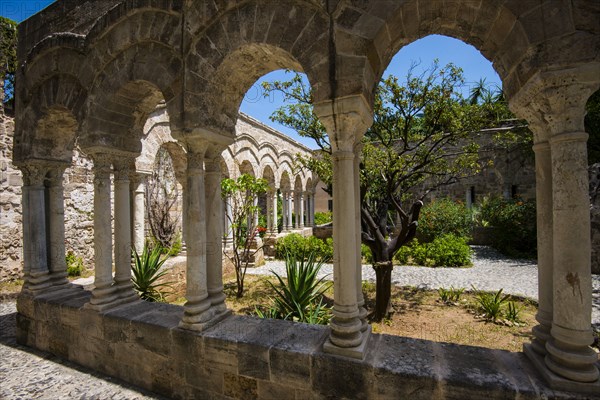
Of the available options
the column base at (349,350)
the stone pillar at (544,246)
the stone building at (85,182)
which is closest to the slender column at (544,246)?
the stone pillar at (544,246)

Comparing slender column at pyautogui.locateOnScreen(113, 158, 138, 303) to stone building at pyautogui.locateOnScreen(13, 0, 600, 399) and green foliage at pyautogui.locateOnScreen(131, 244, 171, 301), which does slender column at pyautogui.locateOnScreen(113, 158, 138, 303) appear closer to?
stone building at pyautogui.locateOnScreen(13, 0, 600, 399)

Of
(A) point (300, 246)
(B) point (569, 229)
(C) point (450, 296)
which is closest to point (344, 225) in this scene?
(B) point (569, 229)

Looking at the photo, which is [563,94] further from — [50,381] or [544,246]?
[50,381]

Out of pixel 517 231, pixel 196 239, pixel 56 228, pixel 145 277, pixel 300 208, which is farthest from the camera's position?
pixel 300 208

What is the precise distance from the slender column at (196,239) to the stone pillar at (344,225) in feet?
4.33

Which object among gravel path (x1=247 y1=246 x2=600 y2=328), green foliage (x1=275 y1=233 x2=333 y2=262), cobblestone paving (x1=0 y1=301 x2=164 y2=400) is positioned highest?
green foliage (x1=275 y1=233 x2=333 y2=262)

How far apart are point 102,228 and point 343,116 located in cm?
317

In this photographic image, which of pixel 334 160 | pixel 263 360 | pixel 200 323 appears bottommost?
pixel 263 360

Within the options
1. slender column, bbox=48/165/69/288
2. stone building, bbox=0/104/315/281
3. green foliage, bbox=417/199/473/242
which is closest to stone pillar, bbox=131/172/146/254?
stone building, bbox=0/104/315/281

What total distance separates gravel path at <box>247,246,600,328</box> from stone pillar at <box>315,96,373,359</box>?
387cm

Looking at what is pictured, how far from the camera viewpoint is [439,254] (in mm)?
9227

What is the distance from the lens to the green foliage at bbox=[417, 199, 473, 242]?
11414mm

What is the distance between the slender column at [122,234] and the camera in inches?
145

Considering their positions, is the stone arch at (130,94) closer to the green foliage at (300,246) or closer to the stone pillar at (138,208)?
the stone pillar at (138,208)
